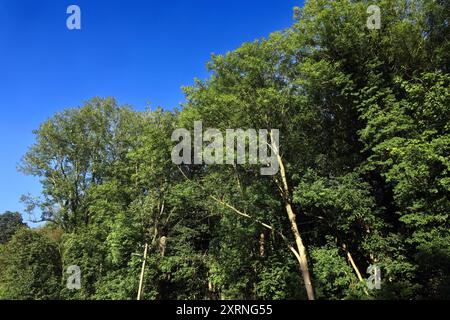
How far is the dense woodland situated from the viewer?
53.4ft

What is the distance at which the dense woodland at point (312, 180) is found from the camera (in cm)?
1628

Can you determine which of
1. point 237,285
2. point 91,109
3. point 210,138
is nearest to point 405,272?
point 237,285

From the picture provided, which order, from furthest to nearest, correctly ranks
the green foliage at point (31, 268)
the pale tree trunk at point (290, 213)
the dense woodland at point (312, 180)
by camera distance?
the green foliage at point (31, 268)
the pale tree trunk at point (290, 213)
the dense woodland at point (312, 180)

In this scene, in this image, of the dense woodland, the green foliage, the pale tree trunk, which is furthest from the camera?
the green foliage

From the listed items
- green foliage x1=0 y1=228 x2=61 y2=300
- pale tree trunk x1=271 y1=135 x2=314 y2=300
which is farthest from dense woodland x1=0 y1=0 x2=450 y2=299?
Answer: green foliage x1=0 y1=228 x2=61 y2=300

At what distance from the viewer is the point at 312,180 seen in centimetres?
1955

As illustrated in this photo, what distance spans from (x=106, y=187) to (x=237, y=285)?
1234 centimetres

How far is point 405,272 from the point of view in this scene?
54.4ft

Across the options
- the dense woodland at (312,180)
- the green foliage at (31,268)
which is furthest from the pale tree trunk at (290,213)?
the green foliage at (31,268)

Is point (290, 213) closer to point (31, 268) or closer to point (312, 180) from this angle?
point (312, 180)

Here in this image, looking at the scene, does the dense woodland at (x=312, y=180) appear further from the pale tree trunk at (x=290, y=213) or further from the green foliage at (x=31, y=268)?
the green foliage at (x=31, y=268)

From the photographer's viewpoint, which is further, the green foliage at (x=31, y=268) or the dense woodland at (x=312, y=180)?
the green foliage at (x=31, y=268)

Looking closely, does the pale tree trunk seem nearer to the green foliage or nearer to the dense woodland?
the dense woodland

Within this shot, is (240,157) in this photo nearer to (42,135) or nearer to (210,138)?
(210,138)
